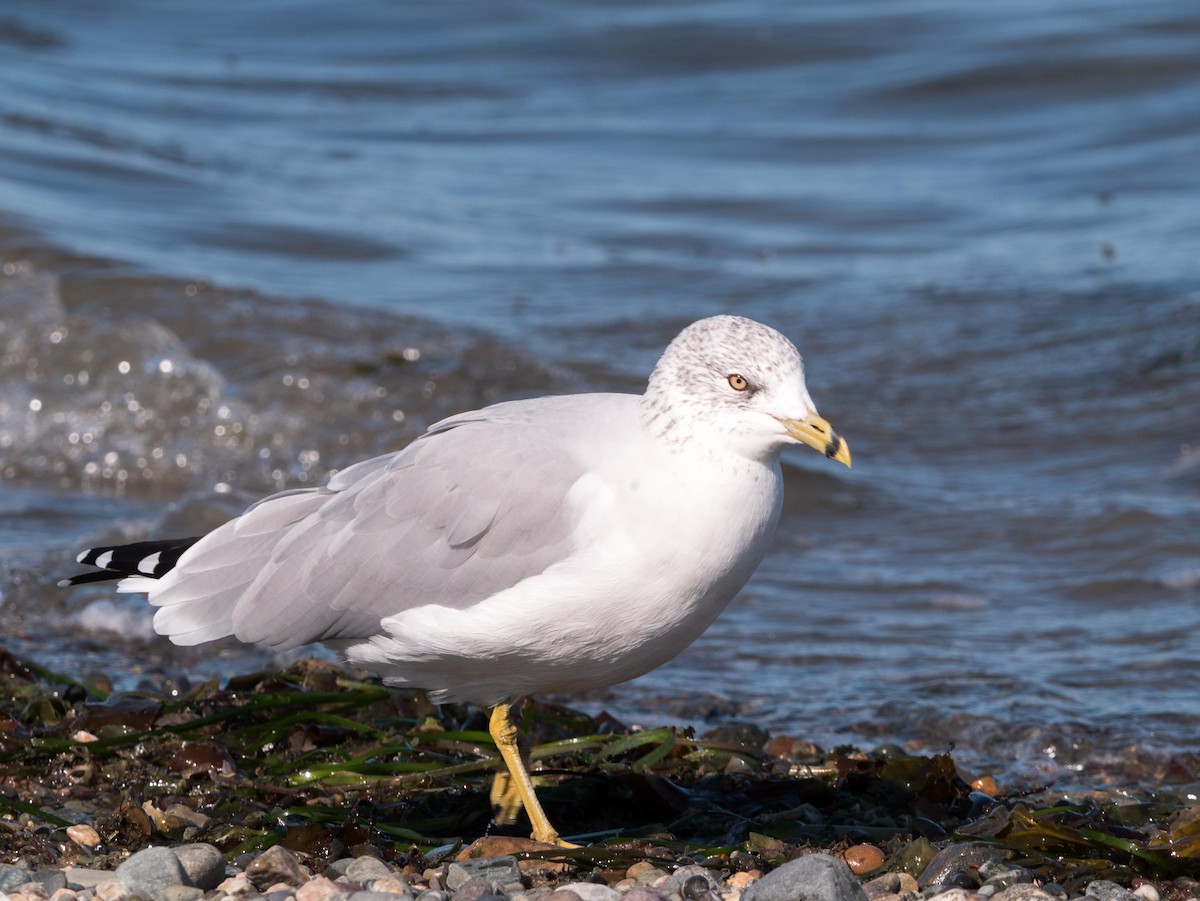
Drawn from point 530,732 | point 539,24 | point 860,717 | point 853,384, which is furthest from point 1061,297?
point 539,24

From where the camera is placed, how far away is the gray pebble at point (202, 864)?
3793mm

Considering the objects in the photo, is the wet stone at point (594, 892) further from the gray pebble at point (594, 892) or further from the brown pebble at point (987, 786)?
the brown pebble at point (987, 786)

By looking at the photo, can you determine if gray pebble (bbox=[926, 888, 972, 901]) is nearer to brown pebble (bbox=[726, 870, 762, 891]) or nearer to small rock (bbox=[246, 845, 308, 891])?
brown pebble (bbox=[726, 870, 762, 891])

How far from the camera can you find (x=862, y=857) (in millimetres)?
4070

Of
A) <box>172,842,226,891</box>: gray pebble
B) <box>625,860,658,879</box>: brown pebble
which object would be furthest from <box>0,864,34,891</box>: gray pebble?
<box>625,860,658,879</box>: brown pebble

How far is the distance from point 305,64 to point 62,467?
11.3 metres

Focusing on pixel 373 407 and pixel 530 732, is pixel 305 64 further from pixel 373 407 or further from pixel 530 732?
pixel 530 732

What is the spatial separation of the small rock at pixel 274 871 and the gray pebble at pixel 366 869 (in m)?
0.11

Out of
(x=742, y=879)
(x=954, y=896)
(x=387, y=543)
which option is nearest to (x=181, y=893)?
(x=387, y=543)

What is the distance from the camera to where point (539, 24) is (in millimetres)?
20031

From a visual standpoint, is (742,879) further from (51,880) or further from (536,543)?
(51,880)

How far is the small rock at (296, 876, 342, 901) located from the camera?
144 inches

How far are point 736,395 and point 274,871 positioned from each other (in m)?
1.57

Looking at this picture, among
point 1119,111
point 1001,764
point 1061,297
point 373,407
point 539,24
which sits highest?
point 539,24
